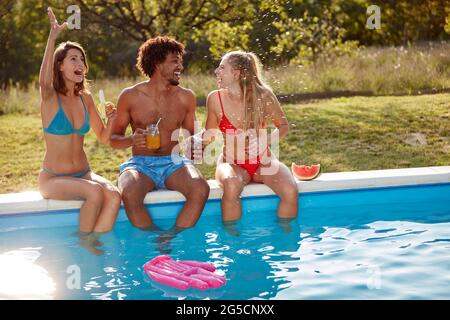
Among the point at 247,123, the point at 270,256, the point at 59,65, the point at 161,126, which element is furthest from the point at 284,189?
the point at 59,65

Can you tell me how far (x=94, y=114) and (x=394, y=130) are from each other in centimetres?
512

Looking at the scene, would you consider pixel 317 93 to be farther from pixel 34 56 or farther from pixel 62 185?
pixel 34 56

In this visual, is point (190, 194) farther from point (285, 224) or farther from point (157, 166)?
point (285, 224)

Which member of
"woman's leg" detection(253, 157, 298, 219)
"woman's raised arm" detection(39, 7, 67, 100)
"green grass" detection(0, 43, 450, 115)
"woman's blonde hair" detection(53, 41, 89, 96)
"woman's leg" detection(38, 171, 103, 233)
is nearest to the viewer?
"woman's raised arm" detection(39, 7, 67, 100)

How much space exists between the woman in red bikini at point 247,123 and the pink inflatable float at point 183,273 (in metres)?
1.24

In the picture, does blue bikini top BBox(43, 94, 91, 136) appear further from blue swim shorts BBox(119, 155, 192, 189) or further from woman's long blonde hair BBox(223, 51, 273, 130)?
woman's long blonde hair BBox(223, 51, 273, 130)

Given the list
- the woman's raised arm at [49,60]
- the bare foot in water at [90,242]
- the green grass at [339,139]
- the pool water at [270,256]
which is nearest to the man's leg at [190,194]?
the pool water at [270,256]

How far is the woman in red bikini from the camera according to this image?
6051mm

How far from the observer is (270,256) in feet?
17.3

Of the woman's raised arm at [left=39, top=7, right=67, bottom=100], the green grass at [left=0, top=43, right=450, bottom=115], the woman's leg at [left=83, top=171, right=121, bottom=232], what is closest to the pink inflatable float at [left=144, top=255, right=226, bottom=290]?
the woman's leg at [left=83, top=171, right=121, bottom=232]

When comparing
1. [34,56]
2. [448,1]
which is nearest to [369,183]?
→ [448,1]

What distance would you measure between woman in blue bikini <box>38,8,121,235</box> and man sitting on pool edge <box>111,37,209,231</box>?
223 mm

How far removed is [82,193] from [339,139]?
15.3 ft

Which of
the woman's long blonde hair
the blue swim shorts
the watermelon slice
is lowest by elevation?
the watermelon slice
